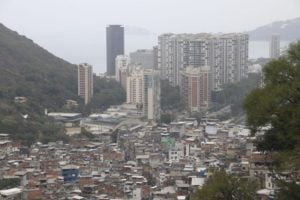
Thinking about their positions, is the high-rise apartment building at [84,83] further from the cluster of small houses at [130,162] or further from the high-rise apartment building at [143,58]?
the high-rise apartment building at [143,58]

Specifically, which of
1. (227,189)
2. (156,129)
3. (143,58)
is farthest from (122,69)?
(227,189)

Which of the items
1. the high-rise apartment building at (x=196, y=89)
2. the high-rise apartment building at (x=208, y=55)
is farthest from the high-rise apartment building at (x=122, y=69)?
the high-rise apartment building at (x=196, y=89)

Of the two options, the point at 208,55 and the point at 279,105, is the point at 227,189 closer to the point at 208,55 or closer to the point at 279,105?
the point at 279,105

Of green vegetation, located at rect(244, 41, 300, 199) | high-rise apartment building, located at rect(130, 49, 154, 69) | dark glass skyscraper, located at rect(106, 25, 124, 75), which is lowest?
green vegetation, located at rect(244, 41, 300, 199)

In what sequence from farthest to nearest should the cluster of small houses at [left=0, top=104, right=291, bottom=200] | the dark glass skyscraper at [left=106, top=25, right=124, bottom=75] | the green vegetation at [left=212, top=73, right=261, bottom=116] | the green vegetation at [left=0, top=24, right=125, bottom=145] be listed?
the dark glass skyscraper at [left=106, top=25, right=124, bottom=75] → the green vegetation at [left=212, top=73, right=261, bottom=116] → the green vegetation at [left=0, top=24, right=125, bottom=145] → the cluster of small houses at [left=0, top=104, right=291, bottom=200]

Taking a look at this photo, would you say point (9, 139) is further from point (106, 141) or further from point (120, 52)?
point (120, 52)

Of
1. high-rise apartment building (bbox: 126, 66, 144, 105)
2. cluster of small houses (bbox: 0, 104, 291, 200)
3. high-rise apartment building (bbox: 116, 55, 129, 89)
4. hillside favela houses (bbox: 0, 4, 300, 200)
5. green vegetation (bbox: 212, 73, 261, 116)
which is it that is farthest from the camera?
high-rise apartment building (bbox: 116, 55, 129, 89)

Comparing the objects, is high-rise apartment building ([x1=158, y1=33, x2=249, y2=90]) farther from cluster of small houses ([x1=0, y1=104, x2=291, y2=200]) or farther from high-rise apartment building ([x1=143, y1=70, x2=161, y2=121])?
cluster of small houses ([x1=0, y1=104, x2=291, y2=200])

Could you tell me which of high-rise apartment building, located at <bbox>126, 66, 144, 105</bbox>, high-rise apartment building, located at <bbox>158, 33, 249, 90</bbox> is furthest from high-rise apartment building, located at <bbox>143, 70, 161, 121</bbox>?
high-rise apartment building, located at <bbox>158, 33, 249, 90</bbox>

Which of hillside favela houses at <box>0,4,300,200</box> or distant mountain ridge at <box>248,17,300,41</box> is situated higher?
distant mountain ridge at <box>248,17,300,41</box>
